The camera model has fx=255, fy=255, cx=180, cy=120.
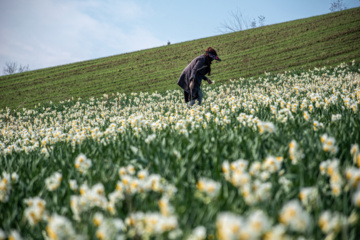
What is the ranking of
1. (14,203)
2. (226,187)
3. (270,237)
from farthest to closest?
1. (14,203)
2. (226,187)
3. (270,237)

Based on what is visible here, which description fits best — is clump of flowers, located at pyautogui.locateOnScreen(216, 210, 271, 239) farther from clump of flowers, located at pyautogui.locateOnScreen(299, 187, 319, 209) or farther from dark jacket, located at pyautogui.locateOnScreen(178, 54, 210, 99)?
dark jacket, located at pyautogui.locateOnScreen(178, 54, 210, 99)

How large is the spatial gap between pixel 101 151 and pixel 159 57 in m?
30.7

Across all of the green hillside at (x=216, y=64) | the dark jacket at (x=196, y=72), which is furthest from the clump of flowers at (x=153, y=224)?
the green hillside at (x=216, y=64)

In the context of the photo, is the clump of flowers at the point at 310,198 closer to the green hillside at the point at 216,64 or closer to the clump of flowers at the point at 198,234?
the clump of flowers at the point at 198,234

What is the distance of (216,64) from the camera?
2647 cm

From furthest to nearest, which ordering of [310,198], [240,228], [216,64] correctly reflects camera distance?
1. [216,64]
2. [310,198]
3. [240,228]

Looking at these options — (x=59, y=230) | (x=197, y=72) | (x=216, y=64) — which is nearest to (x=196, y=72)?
(x=197, y=72)

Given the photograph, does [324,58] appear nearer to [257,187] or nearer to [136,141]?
[136,141]

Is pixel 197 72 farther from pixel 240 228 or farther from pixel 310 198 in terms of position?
pixel 240 228

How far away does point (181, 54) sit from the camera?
32281mm

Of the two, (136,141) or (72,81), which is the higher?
(72,81)

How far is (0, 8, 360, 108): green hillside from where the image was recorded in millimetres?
21281

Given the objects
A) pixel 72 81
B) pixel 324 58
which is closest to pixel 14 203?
pixel 324 58

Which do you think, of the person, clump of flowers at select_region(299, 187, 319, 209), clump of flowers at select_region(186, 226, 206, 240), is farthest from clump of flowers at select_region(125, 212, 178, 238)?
the person
